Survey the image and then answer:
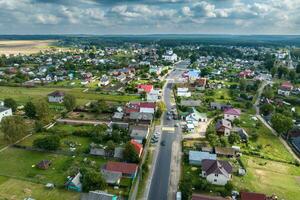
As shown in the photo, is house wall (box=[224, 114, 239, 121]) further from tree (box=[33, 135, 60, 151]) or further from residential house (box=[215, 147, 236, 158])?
tree (box=[33, 135, 60, 151])

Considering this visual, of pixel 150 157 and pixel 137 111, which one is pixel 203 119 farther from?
pixel 150 157

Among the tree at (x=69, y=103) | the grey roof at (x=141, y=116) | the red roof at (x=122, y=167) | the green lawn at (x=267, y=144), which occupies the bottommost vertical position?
the green lawn at (x=267, y=144)

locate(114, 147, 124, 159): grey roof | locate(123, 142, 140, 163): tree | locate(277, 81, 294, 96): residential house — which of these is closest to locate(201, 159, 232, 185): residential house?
locate(123, 142, 140, 163): tree

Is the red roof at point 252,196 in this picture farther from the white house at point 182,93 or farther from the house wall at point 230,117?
the white house at point 182,93

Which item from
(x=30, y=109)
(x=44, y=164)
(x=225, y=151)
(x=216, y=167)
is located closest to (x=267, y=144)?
(x=225, y=151)

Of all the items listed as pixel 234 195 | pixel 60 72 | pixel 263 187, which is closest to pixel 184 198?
pixel 234 195

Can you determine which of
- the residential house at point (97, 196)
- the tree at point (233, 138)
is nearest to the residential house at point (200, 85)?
the tree at point (233, 138)
